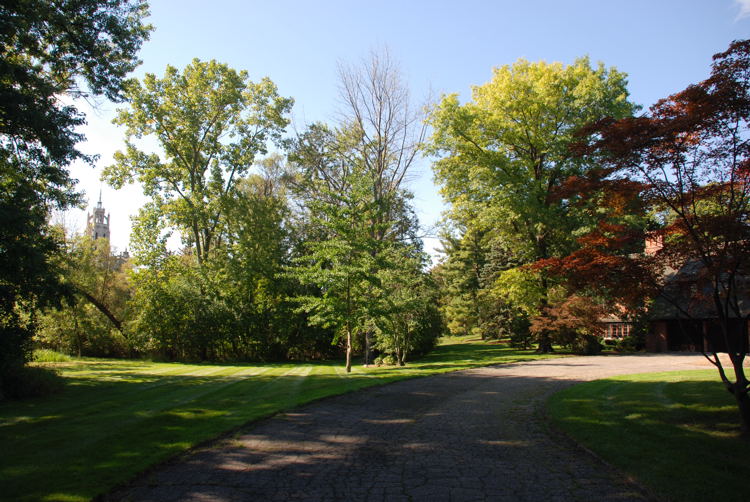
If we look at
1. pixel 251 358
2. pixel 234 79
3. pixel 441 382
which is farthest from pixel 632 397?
pixel 234 79

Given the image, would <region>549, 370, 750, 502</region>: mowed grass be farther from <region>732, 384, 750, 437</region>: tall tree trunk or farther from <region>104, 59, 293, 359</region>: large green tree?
<region>104, 59, 293, 359</region>: large green tree

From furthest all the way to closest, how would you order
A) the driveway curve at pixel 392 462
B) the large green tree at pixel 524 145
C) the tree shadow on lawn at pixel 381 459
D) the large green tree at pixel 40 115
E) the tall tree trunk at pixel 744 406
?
the large green tree at pixel 524 145 → the large green tree at pixel 40 115 → the tall tree trunk at pixel 744 406 → the tree shadow on lawn at pixel 381 459 → the driveway curve at pixel 392 462

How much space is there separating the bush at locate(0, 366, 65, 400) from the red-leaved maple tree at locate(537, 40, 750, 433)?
12.3 m

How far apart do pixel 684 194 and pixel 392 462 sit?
669 cm

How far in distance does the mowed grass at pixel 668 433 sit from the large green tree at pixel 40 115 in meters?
11.5

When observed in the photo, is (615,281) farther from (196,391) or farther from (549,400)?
(196,391)

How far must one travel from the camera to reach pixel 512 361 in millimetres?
21406

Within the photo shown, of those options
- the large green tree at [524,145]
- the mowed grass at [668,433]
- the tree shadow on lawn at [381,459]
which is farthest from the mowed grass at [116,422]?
the large green tree at [524,145]

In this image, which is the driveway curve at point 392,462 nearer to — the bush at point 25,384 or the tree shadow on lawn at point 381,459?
the tree shadow on lawn at point 381,459

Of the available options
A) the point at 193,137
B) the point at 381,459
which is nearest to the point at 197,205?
the point at 193,137

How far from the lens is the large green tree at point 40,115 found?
385 inches

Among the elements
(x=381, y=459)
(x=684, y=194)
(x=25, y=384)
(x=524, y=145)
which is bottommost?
(x=381, y=459)

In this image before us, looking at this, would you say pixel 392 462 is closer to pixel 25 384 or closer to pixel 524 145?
pixel 25 384

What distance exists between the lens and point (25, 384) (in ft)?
35.1
